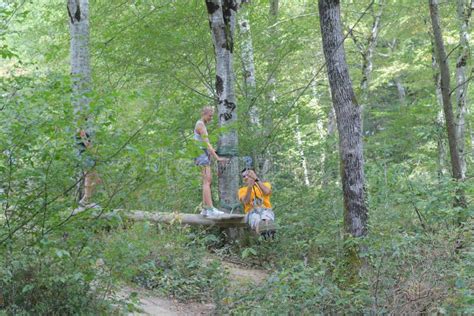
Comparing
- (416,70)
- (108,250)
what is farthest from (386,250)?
(416,70)

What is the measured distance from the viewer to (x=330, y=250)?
27.0 ft

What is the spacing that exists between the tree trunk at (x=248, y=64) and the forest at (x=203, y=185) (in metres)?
0.03

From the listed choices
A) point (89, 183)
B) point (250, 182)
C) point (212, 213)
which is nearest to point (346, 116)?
point (250, 182)

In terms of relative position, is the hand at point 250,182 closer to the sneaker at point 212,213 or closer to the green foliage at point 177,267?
the sneaker at point 212,213

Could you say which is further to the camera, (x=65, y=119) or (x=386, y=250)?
(x=386, y=250)

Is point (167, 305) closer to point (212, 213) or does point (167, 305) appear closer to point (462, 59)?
point (212, 213)

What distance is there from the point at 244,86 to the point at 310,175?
277 cm

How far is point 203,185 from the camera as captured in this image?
790 cm

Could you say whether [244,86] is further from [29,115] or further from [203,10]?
[29,115]

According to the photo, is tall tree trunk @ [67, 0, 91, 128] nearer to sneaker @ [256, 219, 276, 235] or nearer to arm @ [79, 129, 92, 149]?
sneaker @ [256, 219, 276, 235]

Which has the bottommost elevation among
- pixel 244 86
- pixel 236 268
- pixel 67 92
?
pixel 236 268

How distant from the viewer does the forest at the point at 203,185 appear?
415 centimetres

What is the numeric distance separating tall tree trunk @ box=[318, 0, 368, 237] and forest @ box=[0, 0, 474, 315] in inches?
0.7

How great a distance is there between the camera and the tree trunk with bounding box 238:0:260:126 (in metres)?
9.84
